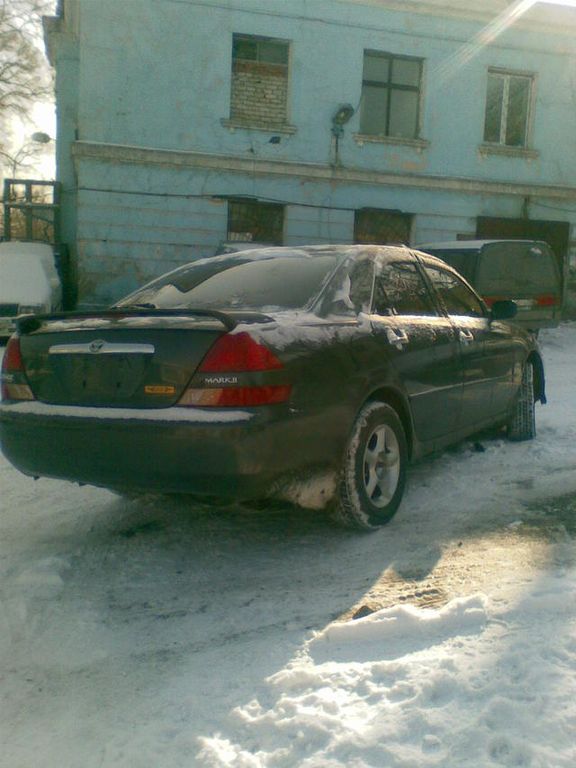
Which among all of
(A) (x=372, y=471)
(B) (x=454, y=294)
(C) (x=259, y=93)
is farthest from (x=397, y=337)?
(C) (x=259, y=93)

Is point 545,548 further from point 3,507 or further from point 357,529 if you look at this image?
point 3,507

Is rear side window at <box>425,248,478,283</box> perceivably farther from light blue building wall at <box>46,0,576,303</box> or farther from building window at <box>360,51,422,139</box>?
building window at <box>360,51,422,139</box>

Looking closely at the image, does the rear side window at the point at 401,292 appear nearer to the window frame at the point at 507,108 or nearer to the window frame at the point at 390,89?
the window frame at the point at 390,89

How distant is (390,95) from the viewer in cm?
1809

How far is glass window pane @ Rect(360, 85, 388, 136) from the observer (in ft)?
58.6

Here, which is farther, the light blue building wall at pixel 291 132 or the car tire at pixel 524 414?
the light blue building wall at pixel 291 132

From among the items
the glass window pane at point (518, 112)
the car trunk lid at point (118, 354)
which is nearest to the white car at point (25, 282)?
the car trunk lid at point (118, 354)

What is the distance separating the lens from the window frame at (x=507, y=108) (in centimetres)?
1880

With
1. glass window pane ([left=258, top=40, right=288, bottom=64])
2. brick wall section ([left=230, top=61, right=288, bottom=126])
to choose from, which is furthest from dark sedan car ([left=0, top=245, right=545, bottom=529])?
glass window pane ([left=258, top=40, right=288, bottom=64])

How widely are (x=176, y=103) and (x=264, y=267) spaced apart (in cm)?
1315

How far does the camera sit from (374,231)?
1830cm

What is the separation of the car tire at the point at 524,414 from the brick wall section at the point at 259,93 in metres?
12.3

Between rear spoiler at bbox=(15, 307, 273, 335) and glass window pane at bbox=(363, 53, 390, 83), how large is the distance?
50.8 feet

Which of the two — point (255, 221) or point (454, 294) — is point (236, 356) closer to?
point (454, 294)
